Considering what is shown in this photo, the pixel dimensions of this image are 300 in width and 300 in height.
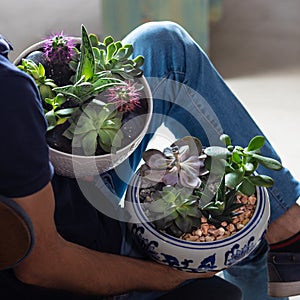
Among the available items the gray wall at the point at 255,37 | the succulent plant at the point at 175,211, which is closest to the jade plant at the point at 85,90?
the succulent plant at the point at 175,211

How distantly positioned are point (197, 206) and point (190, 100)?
0.26 m

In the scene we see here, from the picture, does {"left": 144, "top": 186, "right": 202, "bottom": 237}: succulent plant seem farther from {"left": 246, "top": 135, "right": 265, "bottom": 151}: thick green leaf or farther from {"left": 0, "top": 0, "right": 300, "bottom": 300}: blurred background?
{"left": 0, "top": 0, "right": 300, "bottom": 300}: blurred background

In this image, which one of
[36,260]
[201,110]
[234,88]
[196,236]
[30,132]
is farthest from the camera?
[234,88]

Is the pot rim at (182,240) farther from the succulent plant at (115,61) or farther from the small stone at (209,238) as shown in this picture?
the succulent plant at (115,61)

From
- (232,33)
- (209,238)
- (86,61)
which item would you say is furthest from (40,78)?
(232,33)

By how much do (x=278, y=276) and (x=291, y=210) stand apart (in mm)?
126

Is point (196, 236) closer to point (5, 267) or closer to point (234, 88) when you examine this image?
point (5, 267)

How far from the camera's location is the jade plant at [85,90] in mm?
1019

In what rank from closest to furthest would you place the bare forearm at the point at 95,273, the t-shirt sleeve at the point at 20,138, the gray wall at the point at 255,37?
the t-shirt sleeve at the point at 20,138
the bare forearm at the point at 95,273
the gray wall at the point at 255,37

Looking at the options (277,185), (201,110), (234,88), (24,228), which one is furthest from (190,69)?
(234,88)

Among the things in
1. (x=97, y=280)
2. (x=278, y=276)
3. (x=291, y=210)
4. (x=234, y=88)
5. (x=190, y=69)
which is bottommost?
(x=234, y=88)

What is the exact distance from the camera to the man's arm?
0.90m

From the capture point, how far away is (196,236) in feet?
3.51

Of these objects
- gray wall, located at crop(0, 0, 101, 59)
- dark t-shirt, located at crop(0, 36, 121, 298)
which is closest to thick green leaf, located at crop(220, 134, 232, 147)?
dark t-shirt, located at crop(0, 36, 121, 298)
